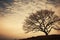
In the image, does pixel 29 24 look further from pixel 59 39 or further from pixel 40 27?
pixel 59 39

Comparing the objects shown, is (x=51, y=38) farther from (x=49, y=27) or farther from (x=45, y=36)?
(x=49, y=27)

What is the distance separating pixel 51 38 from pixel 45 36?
0.86 metres

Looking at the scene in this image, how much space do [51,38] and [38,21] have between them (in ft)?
11.8

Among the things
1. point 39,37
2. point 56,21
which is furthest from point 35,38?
point 56,21

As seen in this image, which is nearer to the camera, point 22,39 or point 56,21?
point 22,39

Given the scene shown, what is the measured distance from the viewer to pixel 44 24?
87.4 ft

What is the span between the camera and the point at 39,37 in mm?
25375

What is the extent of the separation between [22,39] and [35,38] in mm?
1694

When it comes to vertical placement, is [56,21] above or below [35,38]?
above

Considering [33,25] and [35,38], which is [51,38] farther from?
[33,25]

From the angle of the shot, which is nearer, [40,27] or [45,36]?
[45,36]

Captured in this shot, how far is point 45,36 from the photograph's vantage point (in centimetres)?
2519

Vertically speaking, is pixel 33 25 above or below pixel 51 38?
above

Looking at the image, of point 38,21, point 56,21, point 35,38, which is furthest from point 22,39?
point 56,21
